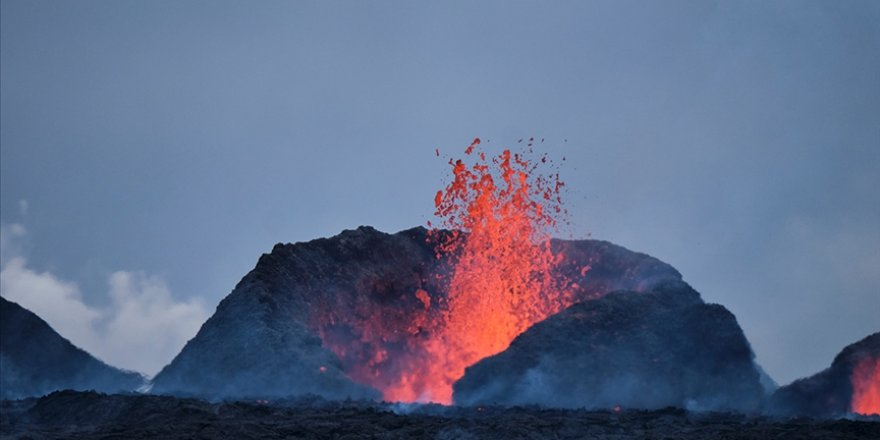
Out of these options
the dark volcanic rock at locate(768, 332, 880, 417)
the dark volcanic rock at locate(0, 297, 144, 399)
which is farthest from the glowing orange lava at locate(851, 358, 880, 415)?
the dark volcanic rock at locate(0, 297, 144, 399)

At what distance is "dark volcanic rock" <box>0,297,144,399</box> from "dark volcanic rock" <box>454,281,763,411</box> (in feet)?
55.1

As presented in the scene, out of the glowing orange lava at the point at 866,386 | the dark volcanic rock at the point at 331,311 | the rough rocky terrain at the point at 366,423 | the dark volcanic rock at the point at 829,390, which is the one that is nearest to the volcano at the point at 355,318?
the dark volcanic rock at the point at 331,311

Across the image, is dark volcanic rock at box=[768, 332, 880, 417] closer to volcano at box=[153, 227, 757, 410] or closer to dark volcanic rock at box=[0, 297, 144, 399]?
volcano at box=[153, 227, 757, 410]

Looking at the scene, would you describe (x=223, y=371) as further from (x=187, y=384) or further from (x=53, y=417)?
(x=53, y=417)

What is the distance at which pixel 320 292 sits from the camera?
3953 centimetres

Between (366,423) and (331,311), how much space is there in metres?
16.2

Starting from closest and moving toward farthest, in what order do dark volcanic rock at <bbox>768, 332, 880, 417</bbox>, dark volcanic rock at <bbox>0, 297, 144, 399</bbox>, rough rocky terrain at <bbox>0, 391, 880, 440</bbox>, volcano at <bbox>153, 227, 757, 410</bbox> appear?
rough rocky terrain at <bbox>0, 391, 880, 440</bbox> < dark volcanic rock at <bbox>768, 332, 880, 417</bbox> < volcano at <bbox>153, 227, 757, 410</bbox> < dark volcanic rock at <bbox>0, 297, 144, 399</bbox>

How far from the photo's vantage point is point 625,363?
3394 centimetres

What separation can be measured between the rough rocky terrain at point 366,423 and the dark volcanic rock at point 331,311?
5.10 m

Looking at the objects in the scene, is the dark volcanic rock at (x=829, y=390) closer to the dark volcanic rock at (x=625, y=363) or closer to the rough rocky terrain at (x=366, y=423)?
the dark volcanic rock at (x=625, y=363)

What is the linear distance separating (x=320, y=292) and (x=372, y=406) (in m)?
12.3

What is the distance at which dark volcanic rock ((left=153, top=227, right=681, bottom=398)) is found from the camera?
33.9 meters

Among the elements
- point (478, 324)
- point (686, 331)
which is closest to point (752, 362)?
point (686, 331)

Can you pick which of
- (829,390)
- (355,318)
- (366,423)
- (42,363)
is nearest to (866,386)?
(829,390)
